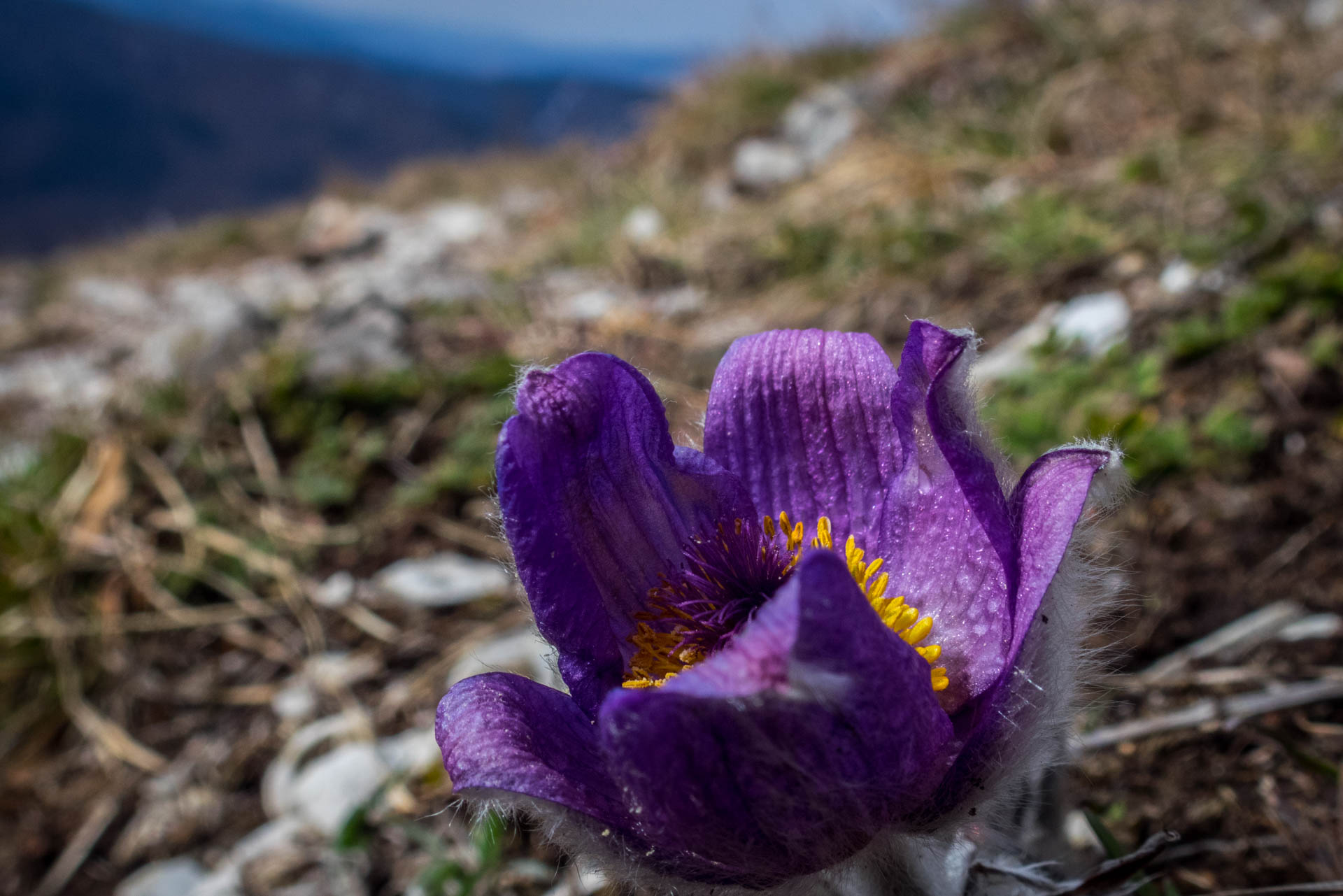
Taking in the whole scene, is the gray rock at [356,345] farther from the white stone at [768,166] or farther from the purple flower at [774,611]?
the white stone at [768,166]

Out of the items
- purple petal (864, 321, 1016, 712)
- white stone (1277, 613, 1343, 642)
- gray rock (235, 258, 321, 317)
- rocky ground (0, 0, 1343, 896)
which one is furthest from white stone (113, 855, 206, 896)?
gray rock (235, 258, 321, 317)

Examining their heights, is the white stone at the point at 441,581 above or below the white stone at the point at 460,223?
below

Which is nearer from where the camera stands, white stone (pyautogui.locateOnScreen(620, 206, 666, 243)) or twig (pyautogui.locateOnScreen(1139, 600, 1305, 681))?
twig (pyautogui.locateOnScreen(1139, 600, 1305, 681))

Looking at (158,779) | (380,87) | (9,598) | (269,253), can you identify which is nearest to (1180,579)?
(158,779)

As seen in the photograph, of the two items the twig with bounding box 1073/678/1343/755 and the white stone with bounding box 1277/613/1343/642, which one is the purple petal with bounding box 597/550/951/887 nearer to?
the twig with bounding box 1073/678/1343/755

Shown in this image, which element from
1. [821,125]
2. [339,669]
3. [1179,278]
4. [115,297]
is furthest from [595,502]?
[115,297]

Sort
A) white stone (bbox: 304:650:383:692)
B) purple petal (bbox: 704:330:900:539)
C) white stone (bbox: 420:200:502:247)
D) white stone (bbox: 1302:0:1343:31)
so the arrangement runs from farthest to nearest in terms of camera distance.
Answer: white stone (bbox: 420:200:502:247)
white stone (bbox: 1302:0:1343:31)
white stone (bbox: 304:650:383:692)
purple petal (bbox: 704:330:900:539)

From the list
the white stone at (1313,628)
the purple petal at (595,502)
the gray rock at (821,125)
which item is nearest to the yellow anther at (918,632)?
the purple petal at (595,502)

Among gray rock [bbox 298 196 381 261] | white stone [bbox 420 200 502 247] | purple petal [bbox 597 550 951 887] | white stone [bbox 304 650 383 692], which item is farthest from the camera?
white stone [bbox 420 200 502 247]

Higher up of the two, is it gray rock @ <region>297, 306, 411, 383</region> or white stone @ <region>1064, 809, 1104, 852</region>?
gray rock @ <region>297, 306, 411, 383</region>
